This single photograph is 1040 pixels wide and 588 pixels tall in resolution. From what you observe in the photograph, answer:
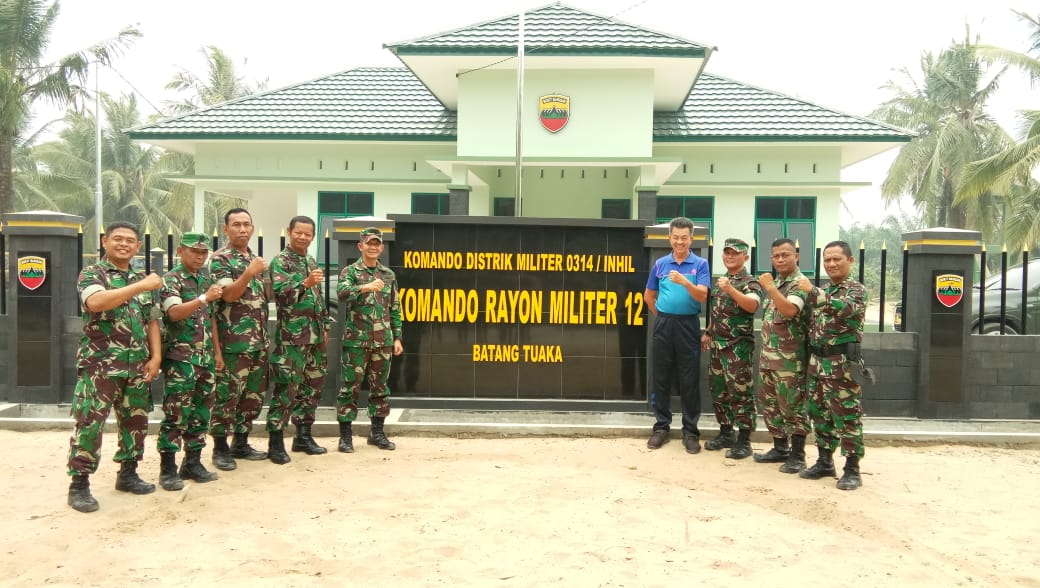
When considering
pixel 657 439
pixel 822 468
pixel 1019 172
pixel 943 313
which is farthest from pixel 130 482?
pixel 1019 172

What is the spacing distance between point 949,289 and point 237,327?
6186 millimetres

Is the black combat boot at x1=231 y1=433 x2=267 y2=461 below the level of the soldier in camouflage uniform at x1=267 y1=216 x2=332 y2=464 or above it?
below

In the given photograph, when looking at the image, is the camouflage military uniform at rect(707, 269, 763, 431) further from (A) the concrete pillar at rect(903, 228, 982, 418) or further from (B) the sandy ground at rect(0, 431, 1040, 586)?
(A) the concrete pillar at rect(903, 228, 982, 418)

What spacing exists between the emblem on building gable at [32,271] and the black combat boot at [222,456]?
9.83 feet

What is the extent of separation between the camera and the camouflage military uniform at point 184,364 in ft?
15.8

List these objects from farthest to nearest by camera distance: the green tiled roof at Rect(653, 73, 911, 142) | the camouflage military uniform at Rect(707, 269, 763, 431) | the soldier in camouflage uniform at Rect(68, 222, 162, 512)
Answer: the green tiled roof at Rect(653, 73, 911, 142)
the camouflage military uniform at Rect(707, 269, 763, 431)
the soldier in camouflage uniform at Rect(68, 222, 162, 512)

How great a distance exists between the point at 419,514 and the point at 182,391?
1.71m

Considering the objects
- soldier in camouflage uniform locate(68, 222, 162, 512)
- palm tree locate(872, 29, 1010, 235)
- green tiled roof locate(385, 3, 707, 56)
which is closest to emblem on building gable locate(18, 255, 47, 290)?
soldier in camouflage uniform locate(68, 222, 162, 512)

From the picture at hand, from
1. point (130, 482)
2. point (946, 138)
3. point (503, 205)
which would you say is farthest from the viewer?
point (946, 138)

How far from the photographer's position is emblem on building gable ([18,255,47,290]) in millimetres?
7035

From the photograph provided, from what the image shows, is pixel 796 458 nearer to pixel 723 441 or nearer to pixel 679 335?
pixel 723 441

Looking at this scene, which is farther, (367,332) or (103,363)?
(367,332)

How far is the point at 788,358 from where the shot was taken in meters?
5.50

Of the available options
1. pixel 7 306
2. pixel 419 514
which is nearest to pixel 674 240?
pixel 419 514
